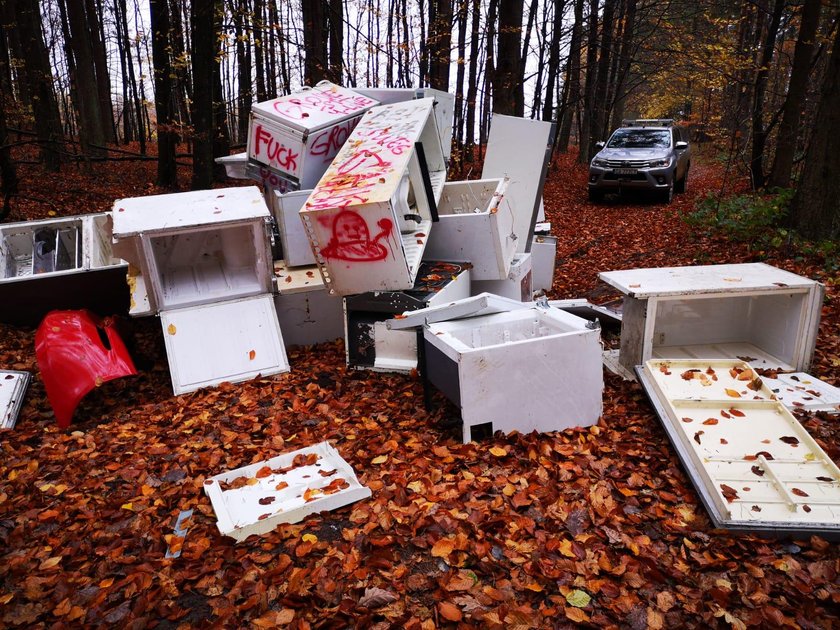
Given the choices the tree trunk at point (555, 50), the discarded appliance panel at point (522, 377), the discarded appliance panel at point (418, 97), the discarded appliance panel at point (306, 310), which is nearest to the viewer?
the discarded appliance panel at point (522, 377)

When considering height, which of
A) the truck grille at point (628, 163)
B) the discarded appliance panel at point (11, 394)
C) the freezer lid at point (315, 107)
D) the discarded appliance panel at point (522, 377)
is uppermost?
the freezer lid at point (315, 107)

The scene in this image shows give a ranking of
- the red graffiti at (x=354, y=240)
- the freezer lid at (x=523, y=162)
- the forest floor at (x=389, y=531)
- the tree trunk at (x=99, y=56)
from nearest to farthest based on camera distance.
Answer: the forest floor at (x=389, y=531) → the red graffiti at (x=354, y=240) → the freezer lid at (x=523, y=162) → the tree trunk at (x=99, y=56)

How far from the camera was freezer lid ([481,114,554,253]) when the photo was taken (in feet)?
22.3

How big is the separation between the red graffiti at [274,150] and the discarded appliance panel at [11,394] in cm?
323

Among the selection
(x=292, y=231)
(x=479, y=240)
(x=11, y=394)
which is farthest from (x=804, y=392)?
(x=11, y=394)

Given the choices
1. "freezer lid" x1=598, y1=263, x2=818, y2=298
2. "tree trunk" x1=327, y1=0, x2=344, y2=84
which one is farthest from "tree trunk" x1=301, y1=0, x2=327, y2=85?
"freezer lid" x1=598, y1=263, x2=818, y2=298

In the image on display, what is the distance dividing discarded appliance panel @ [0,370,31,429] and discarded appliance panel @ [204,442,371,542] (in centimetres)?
229

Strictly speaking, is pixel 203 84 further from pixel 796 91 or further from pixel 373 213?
pixel 796 91

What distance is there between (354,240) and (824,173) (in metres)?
6.38

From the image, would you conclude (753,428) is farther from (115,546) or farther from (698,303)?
(115,546)

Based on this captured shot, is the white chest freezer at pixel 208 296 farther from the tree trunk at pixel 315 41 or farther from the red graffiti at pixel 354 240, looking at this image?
the tree trunk at pixel 315 41

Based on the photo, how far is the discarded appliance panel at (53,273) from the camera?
18.7 feet

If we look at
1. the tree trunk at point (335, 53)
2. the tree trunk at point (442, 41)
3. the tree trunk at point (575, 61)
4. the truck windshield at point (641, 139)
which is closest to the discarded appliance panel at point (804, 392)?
the truck windshield at point (641, 139)

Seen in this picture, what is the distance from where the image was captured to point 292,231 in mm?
6109
